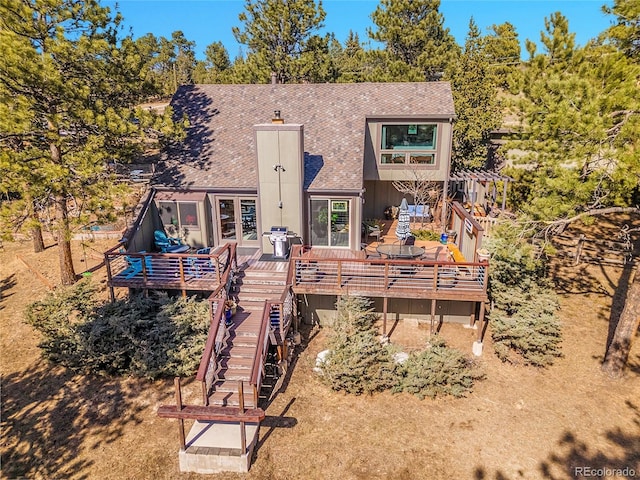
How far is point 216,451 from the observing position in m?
8.88

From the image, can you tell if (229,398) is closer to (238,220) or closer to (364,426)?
(364,426)

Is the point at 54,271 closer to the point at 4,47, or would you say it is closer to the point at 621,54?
the point at 4,47

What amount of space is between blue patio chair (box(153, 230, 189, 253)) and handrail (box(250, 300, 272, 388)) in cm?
547

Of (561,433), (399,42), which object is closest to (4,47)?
(561,433)

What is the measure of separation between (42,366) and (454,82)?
919 inches

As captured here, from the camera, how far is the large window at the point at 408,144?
17.4 m

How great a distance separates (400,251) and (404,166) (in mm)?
5718

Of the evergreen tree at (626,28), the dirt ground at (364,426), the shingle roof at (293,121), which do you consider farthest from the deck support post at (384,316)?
the evergreen tree at (626,28)

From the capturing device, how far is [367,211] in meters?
20.3

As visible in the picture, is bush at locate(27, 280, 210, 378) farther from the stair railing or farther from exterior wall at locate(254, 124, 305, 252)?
exterior wall at locate(254, 124, 305, 252)

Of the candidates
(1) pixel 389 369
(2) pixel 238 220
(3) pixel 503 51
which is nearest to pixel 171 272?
(2) pixel 238 220

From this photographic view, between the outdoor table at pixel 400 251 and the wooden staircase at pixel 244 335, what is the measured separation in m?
3.37

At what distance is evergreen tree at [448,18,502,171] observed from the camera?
23078 millimetres

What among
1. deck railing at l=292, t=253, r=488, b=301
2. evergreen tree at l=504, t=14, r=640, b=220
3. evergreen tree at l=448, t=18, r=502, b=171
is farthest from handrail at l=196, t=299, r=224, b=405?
evergreen tree at l=448, t=18, r=502, b=171
